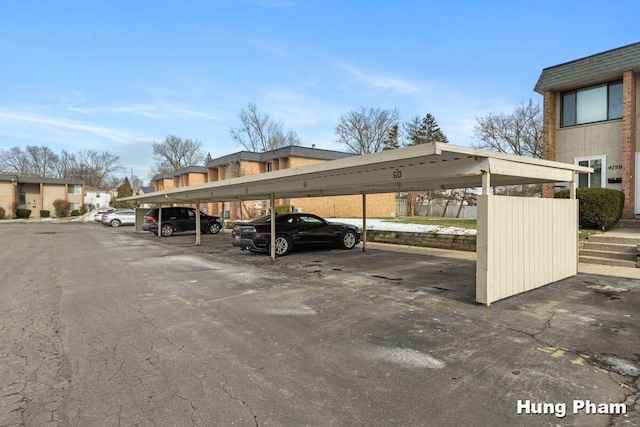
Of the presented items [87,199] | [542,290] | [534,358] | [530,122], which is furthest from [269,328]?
[87,199]

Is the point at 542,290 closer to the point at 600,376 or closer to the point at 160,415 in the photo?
the point at 600,376

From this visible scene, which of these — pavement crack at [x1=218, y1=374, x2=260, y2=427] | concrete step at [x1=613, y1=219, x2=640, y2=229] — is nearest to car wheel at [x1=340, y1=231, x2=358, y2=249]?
concrete step at [x1=613, y1=219, x2=640, y2=229]

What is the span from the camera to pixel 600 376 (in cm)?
332

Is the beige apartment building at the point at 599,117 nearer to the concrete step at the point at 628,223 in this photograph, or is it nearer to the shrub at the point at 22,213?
the concrete step at the point at 628,223

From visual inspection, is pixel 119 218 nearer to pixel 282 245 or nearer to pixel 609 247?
pixel 282 245

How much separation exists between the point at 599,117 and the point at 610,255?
7202mm

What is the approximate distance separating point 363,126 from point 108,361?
49.8m

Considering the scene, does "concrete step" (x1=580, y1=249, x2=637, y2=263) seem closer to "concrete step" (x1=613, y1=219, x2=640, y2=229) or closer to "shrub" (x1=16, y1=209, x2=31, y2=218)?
"concrete step" (x1=613, y1=219, x2=640, y2=229)

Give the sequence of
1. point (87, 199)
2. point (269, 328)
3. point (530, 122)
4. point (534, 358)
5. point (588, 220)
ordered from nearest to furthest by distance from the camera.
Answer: point (534, 358) → point (269, 328) → point (588, 220) → point (530, 122) → point (87, 199)

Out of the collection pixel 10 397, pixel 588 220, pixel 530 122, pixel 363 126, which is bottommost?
pixel 10 397

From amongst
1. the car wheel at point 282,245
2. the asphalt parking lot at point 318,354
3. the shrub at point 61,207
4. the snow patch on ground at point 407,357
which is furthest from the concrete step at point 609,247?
the shrub at point 61,207

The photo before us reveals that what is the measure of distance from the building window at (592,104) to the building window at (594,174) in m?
1.46

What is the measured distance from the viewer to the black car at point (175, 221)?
21.1 meters

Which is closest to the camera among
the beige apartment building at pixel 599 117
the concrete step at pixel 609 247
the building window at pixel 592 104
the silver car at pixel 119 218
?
the concrete step at pixel 609 247
